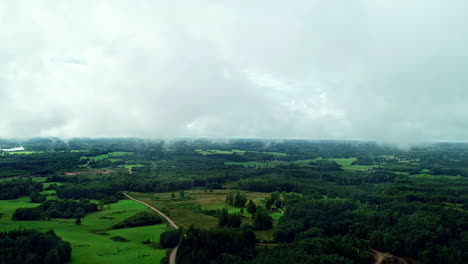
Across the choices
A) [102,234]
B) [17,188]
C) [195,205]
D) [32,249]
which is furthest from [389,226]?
[17,188]

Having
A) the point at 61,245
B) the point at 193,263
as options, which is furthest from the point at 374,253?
the point at 61,245

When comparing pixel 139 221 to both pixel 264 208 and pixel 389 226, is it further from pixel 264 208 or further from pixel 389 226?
pixel 389 226

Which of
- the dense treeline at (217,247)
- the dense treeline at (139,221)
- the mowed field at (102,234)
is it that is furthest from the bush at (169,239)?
the dense treeline at (139,221)

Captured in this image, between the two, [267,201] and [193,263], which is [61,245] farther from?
[267,201]

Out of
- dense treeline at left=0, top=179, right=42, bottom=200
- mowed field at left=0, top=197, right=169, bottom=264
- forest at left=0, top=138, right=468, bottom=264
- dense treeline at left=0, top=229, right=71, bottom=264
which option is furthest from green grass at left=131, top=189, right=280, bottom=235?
Result: dense treeline at left=0, top=179, right=42, bottom=200

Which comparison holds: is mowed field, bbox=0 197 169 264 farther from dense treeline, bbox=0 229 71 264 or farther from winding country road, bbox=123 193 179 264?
dense treeline, bbox=0 229 71 264

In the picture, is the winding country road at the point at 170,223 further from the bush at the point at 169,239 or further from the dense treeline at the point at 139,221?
the dense treeline at the point at 139,221

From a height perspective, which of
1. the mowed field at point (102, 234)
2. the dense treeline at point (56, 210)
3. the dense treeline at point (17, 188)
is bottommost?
the mowed field at point (102, 234)
